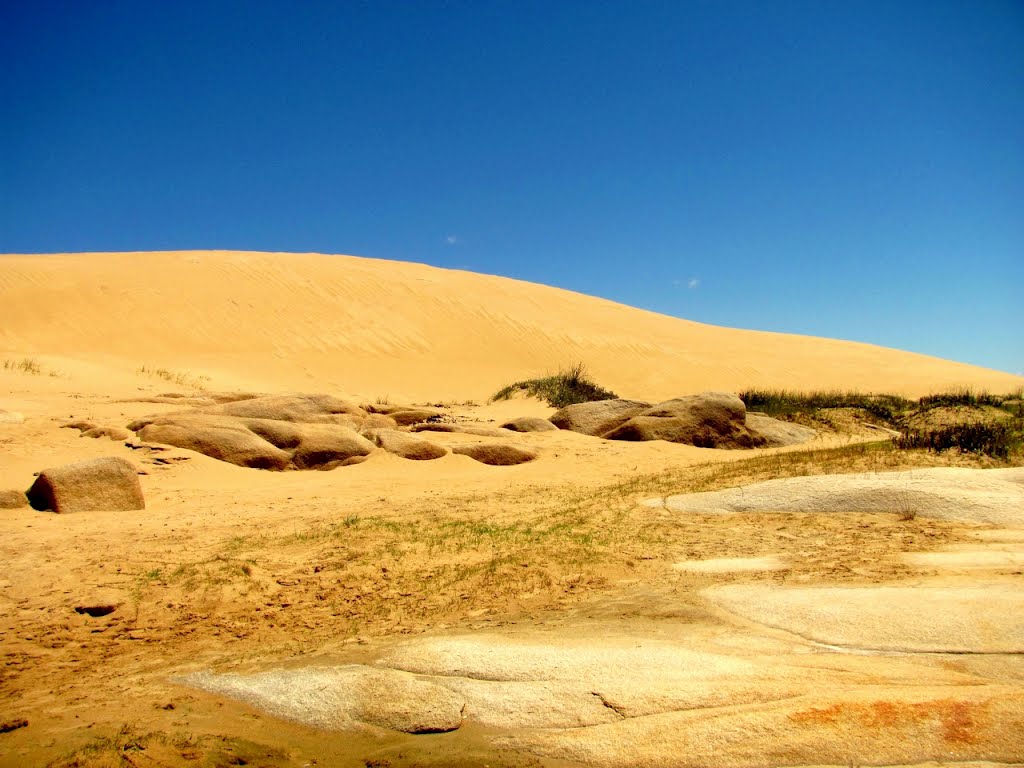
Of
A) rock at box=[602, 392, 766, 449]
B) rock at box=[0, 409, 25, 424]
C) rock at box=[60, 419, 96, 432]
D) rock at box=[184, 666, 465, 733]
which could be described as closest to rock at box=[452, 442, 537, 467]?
rock at box=[602, 392, 766, 449]

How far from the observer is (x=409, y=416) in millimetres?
13539

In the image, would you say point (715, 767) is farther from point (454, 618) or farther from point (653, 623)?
point (454, 618)

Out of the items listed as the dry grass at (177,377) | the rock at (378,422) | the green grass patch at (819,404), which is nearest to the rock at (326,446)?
the rock at (378,422)

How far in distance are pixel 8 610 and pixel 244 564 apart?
1.49 meters

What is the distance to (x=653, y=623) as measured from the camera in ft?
13.6

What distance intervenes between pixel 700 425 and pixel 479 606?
8499 mm

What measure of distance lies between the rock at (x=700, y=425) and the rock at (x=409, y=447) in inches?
148

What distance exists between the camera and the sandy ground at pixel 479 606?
2.99 metres

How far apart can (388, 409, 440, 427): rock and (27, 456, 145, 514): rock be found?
632cm

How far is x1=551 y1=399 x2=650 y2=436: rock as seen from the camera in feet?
43.7

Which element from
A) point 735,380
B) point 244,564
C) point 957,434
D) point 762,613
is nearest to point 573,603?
point 762,613

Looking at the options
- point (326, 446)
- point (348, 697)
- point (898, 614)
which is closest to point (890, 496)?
point (898, 614)

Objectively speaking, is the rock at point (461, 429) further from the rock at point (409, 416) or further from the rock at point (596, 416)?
the rock at point (596, 416)

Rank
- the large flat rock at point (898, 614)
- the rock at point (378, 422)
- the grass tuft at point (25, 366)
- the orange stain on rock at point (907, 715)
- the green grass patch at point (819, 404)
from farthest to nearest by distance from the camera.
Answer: the green grass patch at point (819, 404)
the grass tuft at point (25, 366)
the rock at point (378, 422)
the large flat rock at point (898, 614)
the orange stain on rock at point (907, 715)
